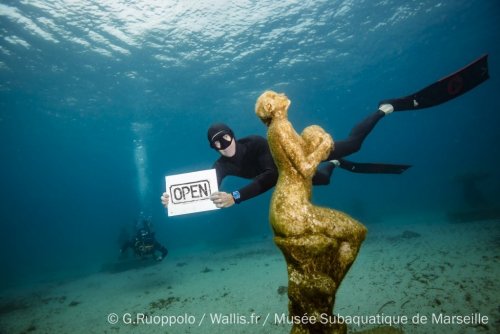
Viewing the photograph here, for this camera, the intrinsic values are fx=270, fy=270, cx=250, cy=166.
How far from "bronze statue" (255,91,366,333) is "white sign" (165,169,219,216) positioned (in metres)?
1.24

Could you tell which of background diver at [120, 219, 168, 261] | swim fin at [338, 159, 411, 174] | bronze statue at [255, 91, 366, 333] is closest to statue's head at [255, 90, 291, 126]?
bronze statue at [255, 91, 366, 333]

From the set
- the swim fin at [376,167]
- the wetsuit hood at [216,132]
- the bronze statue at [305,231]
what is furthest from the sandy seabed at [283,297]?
the wetsuit hood at [216,132]

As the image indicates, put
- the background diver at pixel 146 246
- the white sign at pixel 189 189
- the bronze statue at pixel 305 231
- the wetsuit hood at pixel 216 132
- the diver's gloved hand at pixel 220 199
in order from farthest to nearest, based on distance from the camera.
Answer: the background diver at pixel 146 246 → the wetsuit hood at pixel 216 132 → the white sign at pixel 189 189 → the diver's gloved hand at pixel 220 199 → the bronze statue at pixel 305 231

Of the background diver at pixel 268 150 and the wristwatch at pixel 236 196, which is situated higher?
the background diver at pixel 268 150

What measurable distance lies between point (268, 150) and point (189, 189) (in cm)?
150

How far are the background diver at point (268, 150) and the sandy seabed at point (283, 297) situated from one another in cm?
295

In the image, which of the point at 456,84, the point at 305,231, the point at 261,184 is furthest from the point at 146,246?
the point at 456,84

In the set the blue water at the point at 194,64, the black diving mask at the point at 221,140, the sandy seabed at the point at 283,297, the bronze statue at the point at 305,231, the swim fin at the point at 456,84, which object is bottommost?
the sandy seabed at the point at 283,297

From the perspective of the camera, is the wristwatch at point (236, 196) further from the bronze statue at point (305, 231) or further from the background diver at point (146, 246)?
the background diver at point (146, 246)

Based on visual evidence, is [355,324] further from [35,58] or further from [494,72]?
[494,72]

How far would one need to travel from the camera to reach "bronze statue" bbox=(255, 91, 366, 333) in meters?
2.15

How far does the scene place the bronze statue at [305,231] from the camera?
2.15 metres

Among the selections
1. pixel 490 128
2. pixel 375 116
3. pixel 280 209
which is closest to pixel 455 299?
pixel 375 116

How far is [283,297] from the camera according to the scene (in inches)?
298
